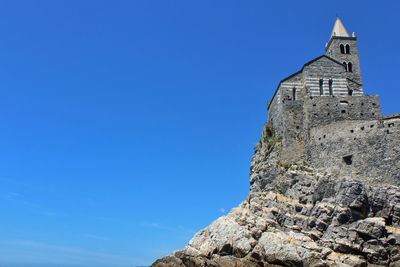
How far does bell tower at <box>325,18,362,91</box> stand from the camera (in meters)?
56.3

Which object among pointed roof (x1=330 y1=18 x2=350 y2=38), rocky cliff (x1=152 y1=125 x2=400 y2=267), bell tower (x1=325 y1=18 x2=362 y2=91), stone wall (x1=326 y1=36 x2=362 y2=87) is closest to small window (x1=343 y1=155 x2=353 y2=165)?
rocky cliff (x1=152 y1=125 x2=400 y2=267)

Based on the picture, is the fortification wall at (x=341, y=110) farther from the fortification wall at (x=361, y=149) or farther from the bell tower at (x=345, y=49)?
the bell tower at (x=345, y=49)

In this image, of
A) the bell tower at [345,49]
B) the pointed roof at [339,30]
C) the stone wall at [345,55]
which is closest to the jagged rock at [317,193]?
the bell tower at [345,49]

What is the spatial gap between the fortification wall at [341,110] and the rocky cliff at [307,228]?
5.66m

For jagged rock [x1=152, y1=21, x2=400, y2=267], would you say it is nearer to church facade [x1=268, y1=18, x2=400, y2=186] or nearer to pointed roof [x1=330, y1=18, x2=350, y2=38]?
church facade [x1=268, y1=18, x2=400, y2=186]

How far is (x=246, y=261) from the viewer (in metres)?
32.7

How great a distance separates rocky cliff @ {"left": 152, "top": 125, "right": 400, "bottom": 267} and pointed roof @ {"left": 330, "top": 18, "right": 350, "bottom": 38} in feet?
95.2

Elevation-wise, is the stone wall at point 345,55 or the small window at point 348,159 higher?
the stone wall at point 345,55

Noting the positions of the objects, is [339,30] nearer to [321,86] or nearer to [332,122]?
[321,86]

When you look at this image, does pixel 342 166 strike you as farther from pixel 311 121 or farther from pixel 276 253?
pixel 276 253

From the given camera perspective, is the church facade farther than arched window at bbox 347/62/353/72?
No

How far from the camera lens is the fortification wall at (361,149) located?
35875mm

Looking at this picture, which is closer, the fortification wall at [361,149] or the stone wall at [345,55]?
the fortification wall at [361,149]

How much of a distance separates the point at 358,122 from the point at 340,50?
77.9ft
